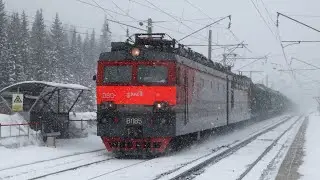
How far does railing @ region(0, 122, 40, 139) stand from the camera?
18.5 m

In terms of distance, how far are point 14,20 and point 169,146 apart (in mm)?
60341

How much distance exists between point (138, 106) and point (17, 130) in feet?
16.6

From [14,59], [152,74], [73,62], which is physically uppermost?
[73,62]

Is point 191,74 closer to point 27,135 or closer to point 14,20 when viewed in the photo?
point 27,135

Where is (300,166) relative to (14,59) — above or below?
below

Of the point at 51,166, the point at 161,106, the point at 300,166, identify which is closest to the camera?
the point at 51,166

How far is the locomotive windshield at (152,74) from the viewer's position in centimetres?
1700

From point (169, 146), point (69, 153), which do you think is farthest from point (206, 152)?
point (69, 153)

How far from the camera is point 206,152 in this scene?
61.5 ft

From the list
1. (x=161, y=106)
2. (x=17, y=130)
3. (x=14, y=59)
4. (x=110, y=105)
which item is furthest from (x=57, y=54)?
(x=161, y=106)

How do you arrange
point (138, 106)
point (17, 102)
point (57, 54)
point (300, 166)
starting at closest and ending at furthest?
point (300, 166) → point (138, 106) → point (17, 102) → point (57, 54)

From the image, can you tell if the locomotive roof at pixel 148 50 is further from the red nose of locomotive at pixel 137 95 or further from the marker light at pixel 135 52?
the red nose of locomotive at pixel 137 95

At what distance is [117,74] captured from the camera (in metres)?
17.5

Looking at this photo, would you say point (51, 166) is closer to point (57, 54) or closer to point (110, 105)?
point (110, 105)
